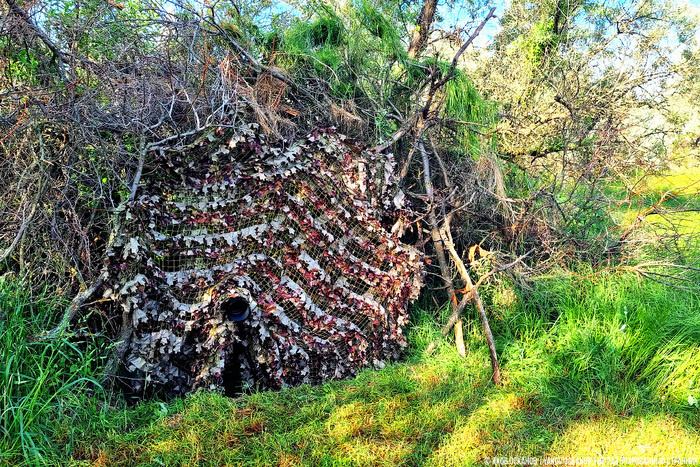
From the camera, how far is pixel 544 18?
949 centimetres

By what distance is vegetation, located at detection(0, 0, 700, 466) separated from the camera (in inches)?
111

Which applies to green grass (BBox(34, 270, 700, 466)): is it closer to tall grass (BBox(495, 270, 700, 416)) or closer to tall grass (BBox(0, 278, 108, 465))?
tall grass (BBox(495, 270, 700, 416))

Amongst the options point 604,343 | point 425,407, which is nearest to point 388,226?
point 425,407

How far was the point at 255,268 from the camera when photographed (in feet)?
12.1

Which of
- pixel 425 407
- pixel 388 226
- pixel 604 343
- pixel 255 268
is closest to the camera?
pixel 425 407

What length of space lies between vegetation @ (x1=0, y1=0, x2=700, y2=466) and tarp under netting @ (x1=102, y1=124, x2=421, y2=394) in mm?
198

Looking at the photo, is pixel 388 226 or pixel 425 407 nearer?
pixel 425 407

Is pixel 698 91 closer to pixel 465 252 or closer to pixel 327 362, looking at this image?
pixel 465 252

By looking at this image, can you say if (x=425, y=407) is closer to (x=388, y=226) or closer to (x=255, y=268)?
(x=255, y=268)

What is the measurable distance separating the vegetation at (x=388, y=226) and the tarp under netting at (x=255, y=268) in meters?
0.20

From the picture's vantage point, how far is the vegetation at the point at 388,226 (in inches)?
111

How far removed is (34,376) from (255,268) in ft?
5.11

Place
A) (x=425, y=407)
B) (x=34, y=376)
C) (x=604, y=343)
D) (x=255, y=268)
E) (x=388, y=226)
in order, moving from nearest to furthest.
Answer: (x=34, y=376)
(x=425, y=407)
(x=604, y=343)
(x=255, y=268)
(x=388, y=226)

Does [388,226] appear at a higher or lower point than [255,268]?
higher
